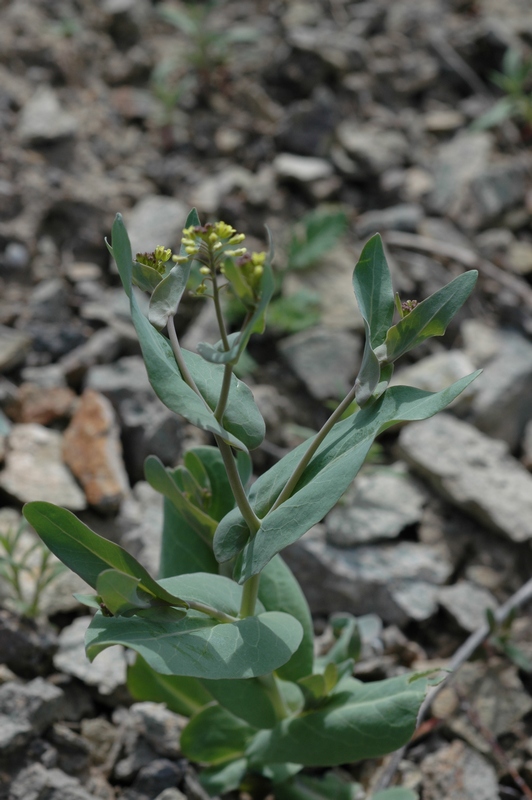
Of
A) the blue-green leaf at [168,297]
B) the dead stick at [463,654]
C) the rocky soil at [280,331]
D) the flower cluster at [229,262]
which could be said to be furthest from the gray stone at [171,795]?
the flower cluster at [229,262]

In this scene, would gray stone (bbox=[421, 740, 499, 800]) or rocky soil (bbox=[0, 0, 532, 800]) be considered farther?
rocky soil (bbox=[0, 0, 532, 800])

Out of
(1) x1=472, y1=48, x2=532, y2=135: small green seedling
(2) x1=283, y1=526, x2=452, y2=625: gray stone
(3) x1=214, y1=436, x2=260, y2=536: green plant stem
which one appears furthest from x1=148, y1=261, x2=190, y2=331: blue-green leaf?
(1) x1=472, y1=48, x2=532, y2=135: small green seedling

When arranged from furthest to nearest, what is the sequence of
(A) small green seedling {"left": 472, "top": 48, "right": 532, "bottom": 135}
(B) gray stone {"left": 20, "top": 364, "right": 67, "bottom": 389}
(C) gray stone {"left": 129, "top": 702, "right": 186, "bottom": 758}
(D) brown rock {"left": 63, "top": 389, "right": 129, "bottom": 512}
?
1. (A) small green seedling {"left": 472, "top": 48, "right": 532, "bottom": 135}
2. (B) gray stone {"left": 20, "top": 364, "right": 67, "bottom": 389}
3. (D) brown rock {"left": 63, "top": 389, "right": 129, "bottom": 512}
4. (C) gray stone {"left": 129, "top": 702, "right": 186, "bottom": 758}

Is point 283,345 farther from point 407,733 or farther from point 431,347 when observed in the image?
point 407,733

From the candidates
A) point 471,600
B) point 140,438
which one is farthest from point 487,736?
point 140,438

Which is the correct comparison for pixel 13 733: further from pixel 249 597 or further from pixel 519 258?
pixel 519 258

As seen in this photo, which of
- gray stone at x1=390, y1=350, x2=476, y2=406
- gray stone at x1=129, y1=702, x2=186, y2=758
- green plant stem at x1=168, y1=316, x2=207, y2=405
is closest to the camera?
green plant stem at x1=168, y1=316, x2=207, y2=405

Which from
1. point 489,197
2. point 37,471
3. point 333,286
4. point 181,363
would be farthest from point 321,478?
point 489,197

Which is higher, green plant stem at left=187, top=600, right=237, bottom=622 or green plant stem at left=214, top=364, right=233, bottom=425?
green plant stem at left=214, top=364, right=233, bottom=425

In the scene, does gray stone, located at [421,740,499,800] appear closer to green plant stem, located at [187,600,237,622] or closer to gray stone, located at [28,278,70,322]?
green plant stem, located at [187,600,237,622]
